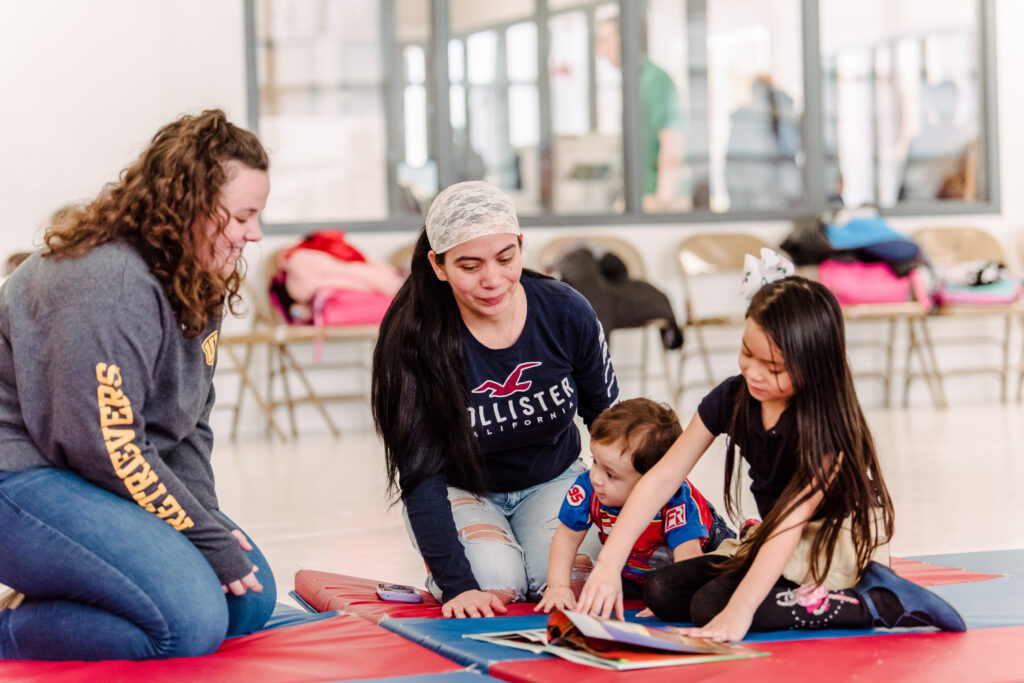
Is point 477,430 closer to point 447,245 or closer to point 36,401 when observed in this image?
point 447,245

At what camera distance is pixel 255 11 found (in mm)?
6172

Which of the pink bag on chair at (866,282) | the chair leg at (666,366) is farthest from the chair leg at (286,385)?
the pink bag on chair at (866,282)

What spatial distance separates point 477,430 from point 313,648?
602 millimetres

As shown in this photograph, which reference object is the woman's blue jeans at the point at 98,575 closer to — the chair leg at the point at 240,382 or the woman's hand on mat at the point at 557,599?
the woman's hand on mat at the point at 557,599

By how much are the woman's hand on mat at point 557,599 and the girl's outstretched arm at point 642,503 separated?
4.6 inches

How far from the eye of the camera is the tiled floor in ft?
9.84

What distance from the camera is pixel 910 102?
7043mm

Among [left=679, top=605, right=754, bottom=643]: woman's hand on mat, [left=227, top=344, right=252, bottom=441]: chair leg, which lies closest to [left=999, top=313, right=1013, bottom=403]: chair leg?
[left=227, top=344, right=252, bottom=441]: chair leg

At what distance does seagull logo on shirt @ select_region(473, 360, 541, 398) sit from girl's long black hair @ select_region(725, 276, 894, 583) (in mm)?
626

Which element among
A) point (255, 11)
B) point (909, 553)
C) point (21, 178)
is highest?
point (255, 11)

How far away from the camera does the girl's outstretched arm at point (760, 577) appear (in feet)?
6.03

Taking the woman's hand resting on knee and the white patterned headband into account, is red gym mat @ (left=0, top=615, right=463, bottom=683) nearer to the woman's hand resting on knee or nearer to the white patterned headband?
the woman's hand resting on knee

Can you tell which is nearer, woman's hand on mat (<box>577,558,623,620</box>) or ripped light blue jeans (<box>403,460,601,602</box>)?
woman's hand on mat (<box>577,558,623,620</box>)

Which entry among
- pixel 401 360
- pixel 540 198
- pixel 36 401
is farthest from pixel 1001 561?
pixel 540 198
